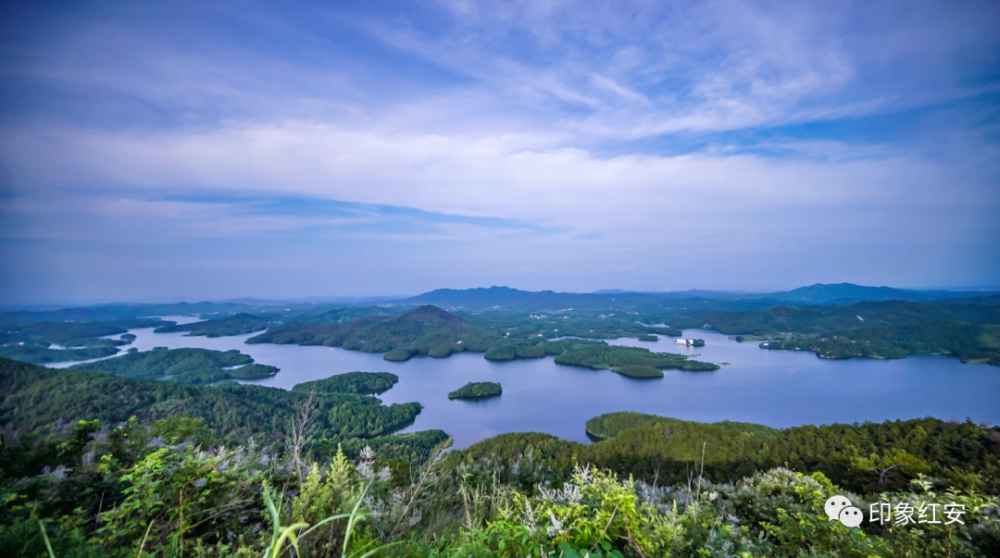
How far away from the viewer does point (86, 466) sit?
238 cm

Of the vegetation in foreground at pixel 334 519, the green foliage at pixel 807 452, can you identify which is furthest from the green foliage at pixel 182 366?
the vegetation in foreground at pixel 334 519

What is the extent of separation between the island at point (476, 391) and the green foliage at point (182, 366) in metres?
23.5

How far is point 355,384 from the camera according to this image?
132 feet

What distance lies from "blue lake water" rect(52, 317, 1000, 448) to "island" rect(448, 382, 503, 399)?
3.43ft

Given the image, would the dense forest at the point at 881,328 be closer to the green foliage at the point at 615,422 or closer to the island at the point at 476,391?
the green foliage at the point at 615,422

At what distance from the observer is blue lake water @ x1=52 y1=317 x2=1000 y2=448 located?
29984mm

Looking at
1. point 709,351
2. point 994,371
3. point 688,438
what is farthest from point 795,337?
point 688,438

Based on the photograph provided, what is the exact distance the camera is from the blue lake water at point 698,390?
2998 cm

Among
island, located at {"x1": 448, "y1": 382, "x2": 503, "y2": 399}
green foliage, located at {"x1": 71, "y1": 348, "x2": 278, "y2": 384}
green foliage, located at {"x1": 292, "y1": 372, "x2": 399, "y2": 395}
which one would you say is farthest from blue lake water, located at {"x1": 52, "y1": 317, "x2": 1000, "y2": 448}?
green foliage, located at {"x1": 71, "y1": 348, "x2": 278, "y2": 384}

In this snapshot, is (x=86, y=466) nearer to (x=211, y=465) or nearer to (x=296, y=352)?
(x=211, y=465)

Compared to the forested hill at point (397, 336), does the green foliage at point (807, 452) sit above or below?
above

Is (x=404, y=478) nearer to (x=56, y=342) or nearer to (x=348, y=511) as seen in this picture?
(x=348, y=511)

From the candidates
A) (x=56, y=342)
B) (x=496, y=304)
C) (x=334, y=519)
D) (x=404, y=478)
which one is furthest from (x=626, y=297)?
(x=334, y=519)

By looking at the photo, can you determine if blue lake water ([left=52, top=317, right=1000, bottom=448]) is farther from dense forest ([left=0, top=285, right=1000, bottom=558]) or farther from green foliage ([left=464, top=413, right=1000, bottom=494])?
green foliage ([left=464, top=413, right=1000, bottom=494])
